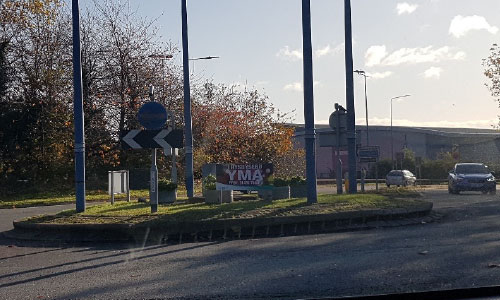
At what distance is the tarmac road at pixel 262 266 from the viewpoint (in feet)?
26.1

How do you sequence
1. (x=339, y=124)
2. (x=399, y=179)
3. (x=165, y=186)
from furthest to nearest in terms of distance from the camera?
(x=399, y=179) < (x=339, y=124) < (x=165, y=186)

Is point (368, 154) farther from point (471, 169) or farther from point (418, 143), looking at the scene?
point (418, 143)

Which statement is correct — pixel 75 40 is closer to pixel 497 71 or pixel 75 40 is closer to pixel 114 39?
pixel 114 39

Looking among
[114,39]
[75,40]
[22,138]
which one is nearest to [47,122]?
[22,138]

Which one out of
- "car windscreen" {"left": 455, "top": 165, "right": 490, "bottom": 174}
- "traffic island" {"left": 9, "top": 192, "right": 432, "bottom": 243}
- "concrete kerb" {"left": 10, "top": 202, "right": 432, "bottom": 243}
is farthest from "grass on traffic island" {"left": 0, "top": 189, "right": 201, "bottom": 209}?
"car windscreen" {"left": 455, "top": 165, "right": 490, "bottom": 174}

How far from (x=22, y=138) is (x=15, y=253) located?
25.1 meters

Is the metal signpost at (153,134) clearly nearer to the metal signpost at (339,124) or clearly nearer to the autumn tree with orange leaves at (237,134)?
the metal signpost at (339,124)

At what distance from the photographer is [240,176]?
18047 millimetres

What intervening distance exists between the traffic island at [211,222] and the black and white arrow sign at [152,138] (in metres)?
1.54

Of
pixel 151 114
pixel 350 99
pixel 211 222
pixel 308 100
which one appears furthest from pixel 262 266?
pixel 350 99

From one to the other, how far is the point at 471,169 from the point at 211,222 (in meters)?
21.8

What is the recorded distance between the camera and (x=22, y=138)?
35406 mm

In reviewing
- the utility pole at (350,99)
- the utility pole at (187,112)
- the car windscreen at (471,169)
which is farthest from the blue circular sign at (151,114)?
the car windscreen at (471,169)

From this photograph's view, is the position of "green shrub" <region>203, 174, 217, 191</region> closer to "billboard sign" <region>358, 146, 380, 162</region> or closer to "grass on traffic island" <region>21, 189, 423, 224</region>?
"grass on traffic island" <region>21, 189, 423, 224</region>
